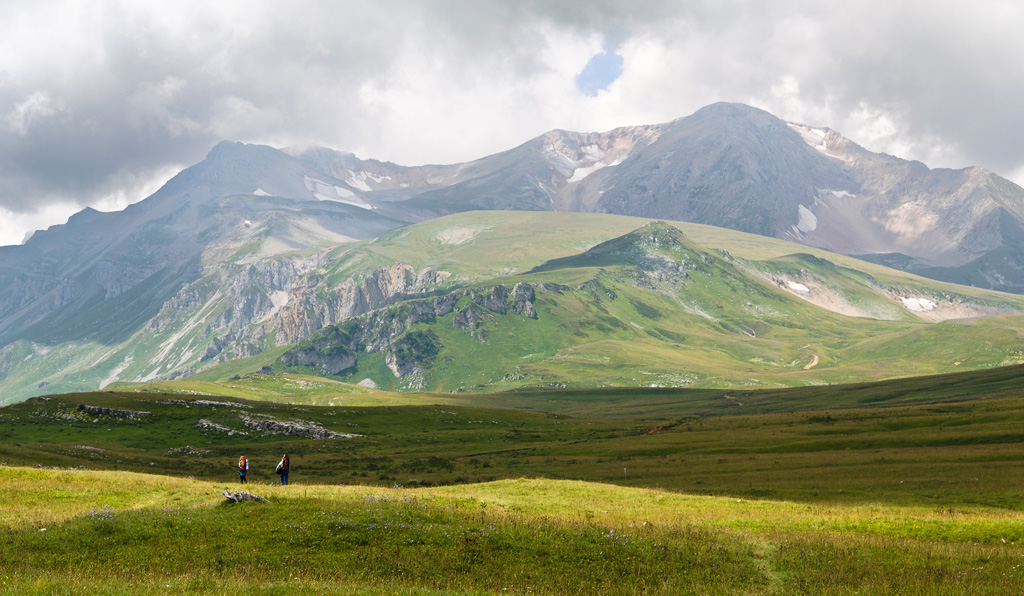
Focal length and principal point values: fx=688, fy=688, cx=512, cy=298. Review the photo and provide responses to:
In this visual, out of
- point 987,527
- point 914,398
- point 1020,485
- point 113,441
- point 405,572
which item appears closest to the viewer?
point 405,572

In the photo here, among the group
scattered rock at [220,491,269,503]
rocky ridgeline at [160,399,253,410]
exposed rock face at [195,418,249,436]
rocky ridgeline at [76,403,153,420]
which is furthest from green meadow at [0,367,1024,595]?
rocky ridgeline at [160,399,253,410]

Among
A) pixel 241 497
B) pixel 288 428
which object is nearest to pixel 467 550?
pixel 241 497

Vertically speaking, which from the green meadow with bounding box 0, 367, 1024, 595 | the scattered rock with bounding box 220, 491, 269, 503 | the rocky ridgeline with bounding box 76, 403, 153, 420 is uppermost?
the scattered rock with bounding box 220, 491, 269, 503

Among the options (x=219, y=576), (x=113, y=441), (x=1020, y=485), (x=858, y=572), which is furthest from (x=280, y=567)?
(x=113, y=441)

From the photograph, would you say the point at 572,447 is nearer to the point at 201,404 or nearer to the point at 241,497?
the point at 241,497

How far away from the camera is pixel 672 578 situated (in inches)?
1041

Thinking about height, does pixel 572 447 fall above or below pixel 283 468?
below

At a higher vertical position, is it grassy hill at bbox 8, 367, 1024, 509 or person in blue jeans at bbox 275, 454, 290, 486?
person in blue jeans at bbox 275, 454, 290, 486

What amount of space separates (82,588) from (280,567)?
7.02 meters

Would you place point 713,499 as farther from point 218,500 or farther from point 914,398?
point 914,398

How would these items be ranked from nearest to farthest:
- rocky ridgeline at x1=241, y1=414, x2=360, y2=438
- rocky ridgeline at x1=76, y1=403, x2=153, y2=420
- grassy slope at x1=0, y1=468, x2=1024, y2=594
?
grassy slope at x1=0, y1=468, x2=1024, y2=594
rocky ridgeline at x1=76, y1=403, x2=153, y2=420
rocky ridgeline at x1=241, y1=414, x2=360, y2=438

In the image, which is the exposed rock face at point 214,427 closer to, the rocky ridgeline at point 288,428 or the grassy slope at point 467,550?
the rocky ridgeline at point 288,428

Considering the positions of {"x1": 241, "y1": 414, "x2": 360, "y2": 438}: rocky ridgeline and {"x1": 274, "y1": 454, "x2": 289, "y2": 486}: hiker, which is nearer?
{"x1": 274, "y1": 454, "x2": 289, "y2": 486}: hiker

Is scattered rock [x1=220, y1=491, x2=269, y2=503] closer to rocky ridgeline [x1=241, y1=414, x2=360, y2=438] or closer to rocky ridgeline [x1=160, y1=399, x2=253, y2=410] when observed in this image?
rocky ridgeline [x1=241, y1=414, x2=360, y2=438]
